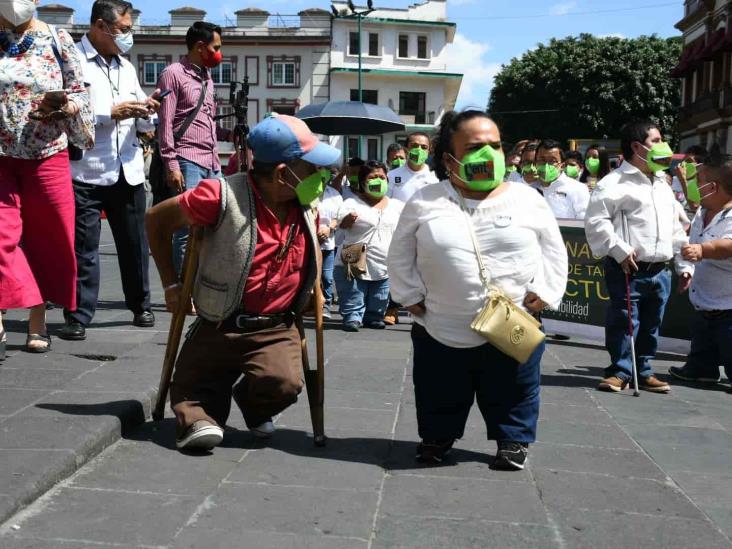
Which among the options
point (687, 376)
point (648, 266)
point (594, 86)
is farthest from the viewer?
point (594, 86)

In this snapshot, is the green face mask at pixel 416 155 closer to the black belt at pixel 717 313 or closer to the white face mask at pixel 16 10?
the black belt at pixel 717 313

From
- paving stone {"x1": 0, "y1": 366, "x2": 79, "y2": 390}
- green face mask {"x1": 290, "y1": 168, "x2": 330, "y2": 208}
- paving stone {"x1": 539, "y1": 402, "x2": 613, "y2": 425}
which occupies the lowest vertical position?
paving stone {"x1": 539, "y1": 402, "x2": 613, "y2": 425}

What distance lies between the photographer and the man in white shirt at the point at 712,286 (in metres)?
7.47

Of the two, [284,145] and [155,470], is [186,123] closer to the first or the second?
[284,145]

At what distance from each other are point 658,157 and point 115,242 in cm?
385

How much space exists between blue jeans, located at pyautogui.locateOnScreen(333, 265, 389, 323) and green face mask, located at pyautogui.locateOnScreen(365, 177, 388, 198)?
2.54 ft

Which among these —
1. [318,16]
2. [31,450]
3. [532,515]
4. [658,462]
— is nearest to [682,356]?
[658,462]

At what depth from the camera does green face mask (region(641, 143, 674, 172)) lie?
6.79 m

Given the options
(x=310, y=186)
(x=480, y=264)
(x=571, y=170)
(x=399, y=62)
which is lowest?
(x=480, y=264)

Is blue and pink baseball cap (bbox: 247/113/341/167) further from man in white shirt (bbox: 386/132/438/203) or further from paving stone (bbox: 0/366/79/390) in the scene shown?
man in white shirt (bbox: 386/132/438/203)

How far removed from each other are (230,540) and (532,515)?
1.15 meters

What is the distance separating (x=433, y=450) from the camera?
458 centimetres

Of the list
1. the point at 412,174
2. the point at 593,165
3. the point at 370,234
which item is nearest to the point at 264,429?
the point at 370,234

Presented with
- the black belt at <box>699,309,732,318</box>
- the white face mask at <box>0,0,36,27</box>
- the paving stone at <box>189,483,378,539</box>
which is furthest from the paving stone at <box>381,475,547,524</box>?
the black belt at <box>699,309,732,318</box>
